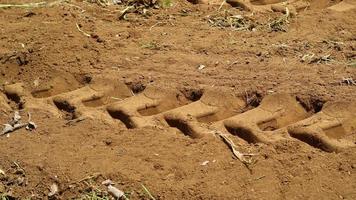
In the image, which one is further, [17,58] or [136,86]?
[17,58]

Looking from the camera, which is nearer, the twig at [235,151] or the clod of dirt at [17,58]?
the twig at [235,151]

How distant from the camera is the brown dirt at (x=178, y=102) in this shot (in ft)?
10.8

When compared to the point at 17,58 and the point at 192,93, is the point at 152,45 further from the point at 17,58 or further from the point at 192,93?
the point at 17,58

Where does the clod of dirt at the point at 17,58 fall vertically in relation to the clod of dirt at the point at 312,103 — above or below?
below

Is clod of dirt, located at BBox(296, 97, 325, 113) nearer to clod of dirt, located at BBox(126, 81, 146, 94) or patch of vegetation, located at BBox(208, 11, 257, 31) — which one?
clod of dirt, located at BBox(126, 81, 146, 94)

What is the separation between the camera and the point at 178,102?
3943 millimetres

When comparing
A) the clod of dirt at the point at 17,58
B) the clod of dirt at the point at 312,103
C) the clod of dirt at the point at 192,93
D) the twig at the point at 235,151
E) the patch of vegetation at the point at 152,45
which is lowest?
the clod of dirt at the point at 17,58

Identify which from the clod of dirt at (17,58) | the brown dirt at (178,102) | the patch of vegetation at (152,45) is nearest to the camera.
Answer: the brown dirt at (178,102)

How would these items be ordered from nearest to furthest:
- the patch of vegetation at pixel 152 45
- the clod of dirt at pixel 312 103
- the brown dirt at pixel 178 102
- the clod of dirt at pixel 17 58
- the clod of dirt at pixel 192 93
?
the brown dirt at pixel 178 102
the clod of dirt at pixel 312 103
the clod of dirt at pixel 192 93
the clod of dirt at pixel 17 58
the patch of vegetation at pixel 152 45

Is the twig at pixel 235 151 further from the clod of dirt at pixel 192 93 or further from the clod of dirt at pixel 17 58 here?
the clod of dirt at pixel 17 58

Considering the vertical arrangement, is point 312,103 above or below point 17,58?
above

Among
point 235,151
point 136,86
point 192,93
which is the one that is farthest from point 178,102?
point 235,151

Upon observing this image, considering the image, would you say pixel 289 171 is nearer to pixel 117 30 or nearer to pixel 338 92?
pixel 338 92

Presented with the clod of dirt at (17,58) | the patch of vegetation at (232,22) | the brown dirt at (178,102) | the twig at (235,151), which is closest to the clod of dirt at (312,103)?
the brown dirt at (178,102)
